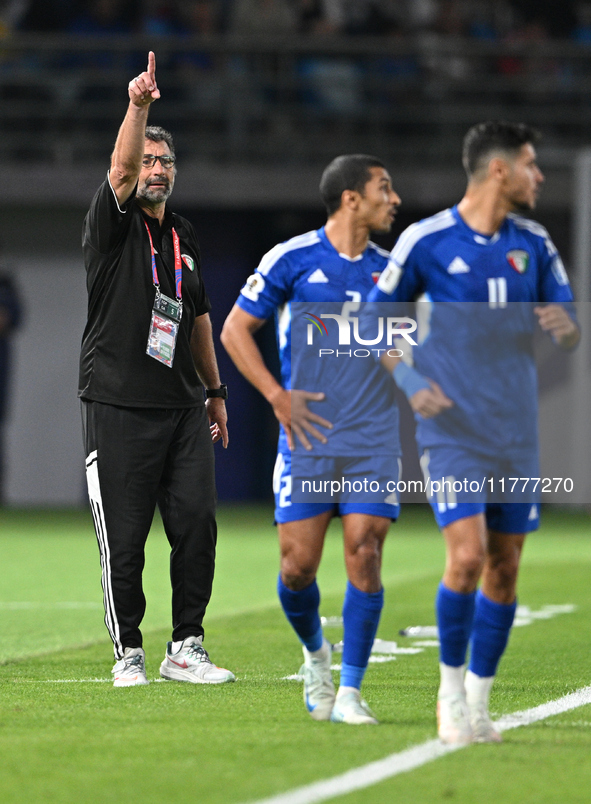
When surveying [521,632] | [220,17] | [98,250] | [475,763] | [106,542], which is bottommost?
[521,632]

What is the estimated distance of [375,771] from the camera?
382 centimetres

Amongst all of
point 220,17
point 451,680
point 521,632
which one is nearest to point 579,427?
point 220,17

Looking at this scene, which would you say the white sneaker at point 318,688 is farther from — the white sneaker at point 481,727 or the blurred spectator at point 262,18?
the blurred spectator at point 262,18

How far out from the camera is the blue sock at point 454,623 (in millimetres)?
4191

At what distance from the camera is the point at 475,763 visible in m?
3.92

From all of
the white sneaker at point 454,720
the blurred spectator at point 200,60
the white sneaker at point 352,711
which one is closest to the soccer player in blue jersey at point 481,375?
the white sneaker at point 454,720

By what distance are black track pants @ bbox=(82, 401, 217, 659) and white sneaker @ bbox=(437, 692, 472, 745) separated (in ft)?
6.32

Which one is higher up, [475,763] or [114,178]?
[114,178]

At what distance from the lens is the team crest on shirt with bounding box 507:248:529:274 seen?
4.28m

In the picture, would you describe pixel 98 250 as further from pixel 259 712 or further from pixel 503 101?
pixel 503 101

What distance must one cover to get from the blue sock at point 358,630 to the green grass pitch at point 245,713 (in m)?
0.19

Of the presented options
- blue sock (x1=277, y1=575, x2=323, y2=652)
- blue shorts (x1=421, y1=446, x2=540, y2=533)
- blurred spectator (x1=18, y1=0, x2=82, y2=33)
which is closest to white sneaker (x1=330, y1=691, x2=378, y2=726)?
blue sock (x1=277, y1=575, x2=323, y2=652)

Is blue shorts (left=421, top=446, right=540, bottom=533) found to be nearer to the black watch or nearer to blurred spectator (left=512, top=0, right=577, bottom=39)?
the black watch

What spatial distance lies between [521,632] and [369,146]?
36.7ft
